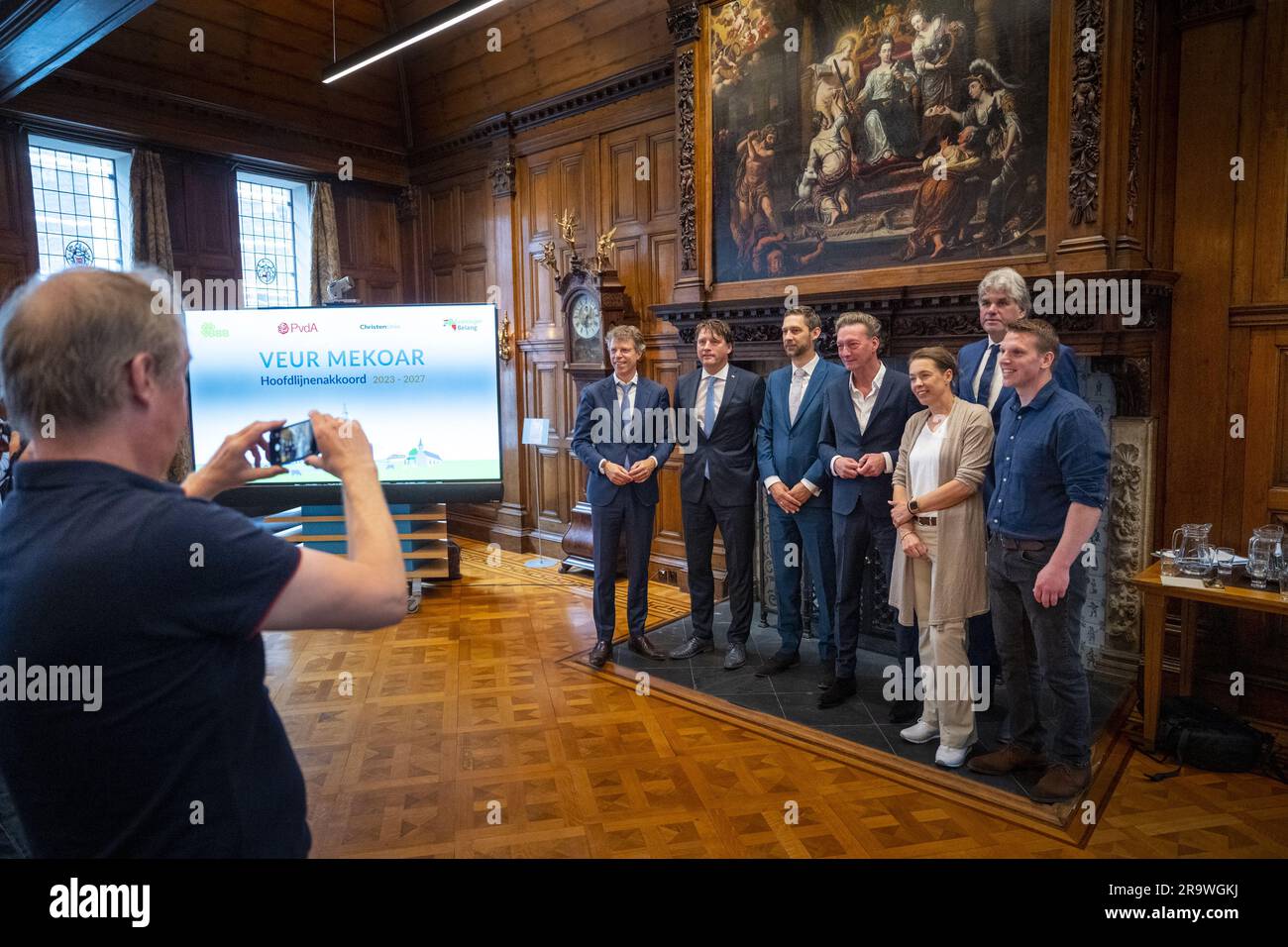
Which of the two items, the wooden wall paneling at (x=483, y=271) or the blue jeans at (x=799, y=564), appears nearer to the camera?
the blue jeans at (x=799, y=564)

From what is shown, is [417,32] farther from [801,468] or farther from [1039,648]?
[1039,648]

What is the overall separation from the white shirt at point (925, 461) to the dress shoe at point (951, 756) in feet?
3.44

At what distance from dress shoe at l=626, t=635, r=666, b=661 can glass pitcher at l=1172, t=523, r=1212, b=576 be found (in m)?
2.57

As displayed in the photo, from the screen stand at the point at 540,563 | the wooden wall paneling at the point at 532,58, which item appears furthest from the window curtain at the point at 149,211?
the screen stand at the point at 540,563

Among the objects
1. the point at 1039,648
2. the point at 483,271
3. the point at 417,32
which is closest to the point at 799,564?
the point at 1039,648

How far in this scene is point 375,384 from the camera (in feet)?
18.1

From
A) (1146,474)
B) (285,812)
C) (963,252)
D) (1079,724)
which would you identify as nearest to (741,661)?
(1079,724)

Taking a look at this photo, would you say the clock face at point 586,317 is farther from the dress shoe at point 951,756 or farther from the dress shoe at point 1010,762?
the dress shoe at point 1010,762

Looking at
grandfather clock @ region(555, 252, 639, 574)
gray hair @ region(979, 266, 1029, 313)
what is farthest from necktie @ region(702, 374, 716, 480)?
grandfather clock @ region(555, 252, 639, 574)

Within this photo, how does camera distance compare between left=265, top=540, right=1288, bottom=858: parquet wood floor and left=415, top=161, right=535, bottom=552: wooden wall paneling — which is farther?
left=415, top=161, right=535, bottom=552: wooden wall paneling

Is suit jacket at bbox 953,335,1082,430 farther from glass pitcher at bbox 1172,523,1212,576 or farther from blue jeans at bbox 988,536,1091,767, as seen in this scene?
glass pitcher at bbox 1172,523,1212,576

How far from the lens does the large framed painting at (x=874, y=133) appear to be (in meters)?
4.26

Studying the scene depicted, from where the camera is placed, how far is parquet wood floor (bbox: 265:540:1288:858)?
294 cm

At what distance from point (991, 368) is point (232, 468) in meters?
3.21
